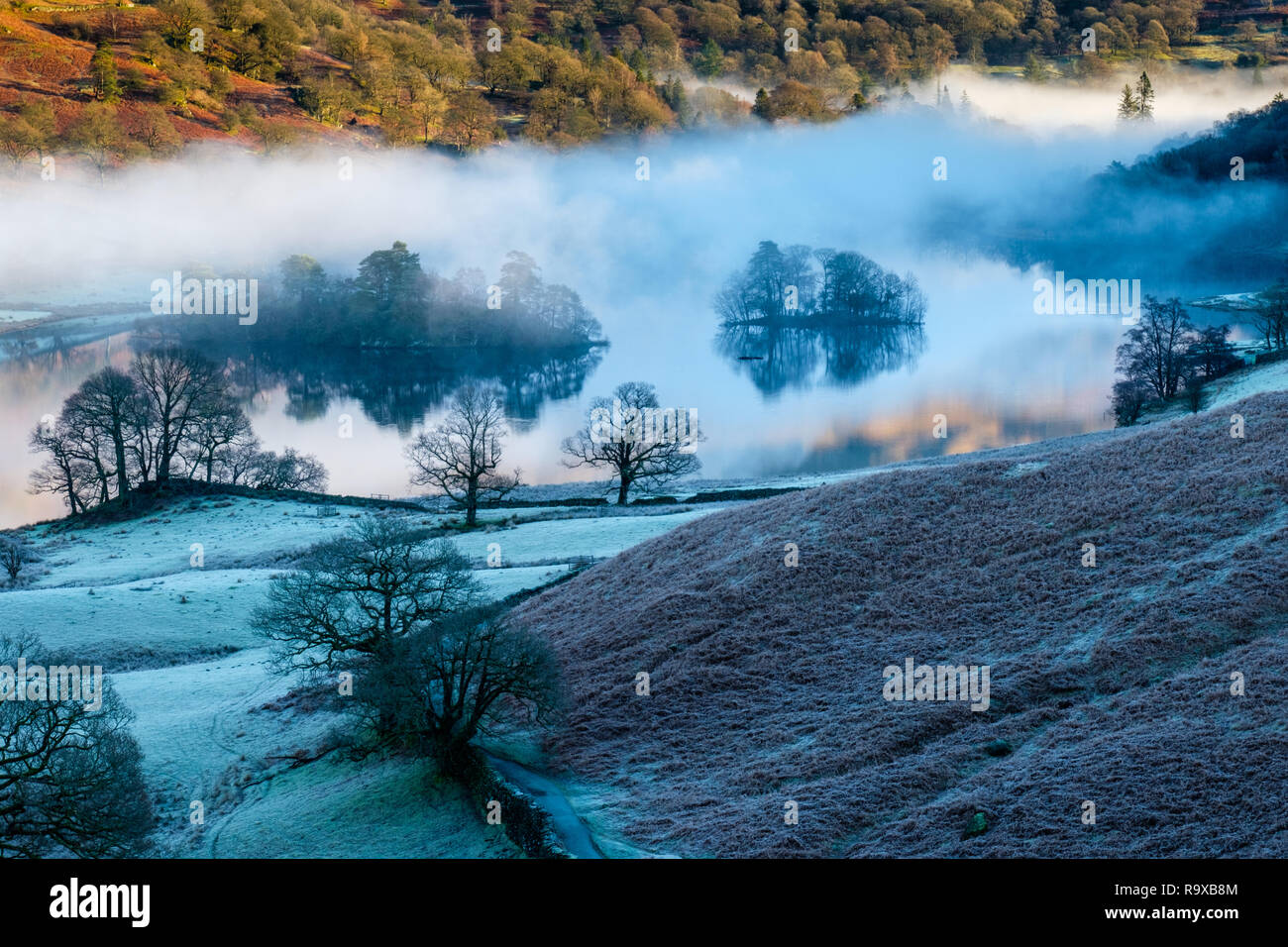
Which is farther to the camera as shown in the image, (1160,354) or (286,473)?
(1160,354)

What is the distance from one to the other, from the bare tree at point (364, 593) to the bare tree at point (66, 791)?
6.79 metres

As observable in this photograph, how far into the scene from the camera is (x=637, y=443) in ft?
188

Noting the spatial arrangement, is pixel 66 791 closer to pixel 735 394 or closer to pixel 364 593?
pixel 364 593

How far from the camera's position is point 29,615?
118 feet

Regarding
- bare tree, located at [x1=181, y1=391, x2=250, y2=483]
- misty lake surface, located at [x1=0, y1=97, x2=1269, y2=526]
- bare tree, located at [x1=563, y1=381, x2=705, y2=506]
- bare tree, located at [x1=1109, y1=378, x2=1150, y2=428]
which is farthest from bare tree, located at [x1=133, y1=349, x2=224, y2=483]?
bare tree, located at [x1=1109, y1=378, x2=1150, y2=428]

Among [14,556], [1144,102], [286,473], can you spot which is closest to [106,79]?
[286,473]

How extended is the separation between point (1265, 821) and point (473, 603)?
19521mm

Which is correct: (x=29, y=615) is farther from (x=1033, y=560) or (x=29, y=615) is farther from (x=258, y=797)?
(x=1033, y=560)

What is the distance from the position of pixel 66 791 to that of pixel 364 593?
10.8m

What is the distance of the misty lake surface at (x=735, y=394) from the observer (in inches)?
2771

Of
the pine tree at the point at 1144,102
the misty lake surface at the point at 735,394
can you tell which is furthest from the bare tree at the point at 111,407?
the pine tree at the point at 1144,102

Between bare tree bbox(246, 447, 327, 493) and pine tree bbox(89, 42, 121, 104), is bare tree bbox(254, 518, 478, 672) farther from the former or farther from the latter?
pine tree bbox(89, 42, 121, 104)

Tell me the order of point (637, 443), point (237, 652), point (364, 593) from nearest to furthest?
point (364, 593) < point (237, 652) < point (637, 443)
